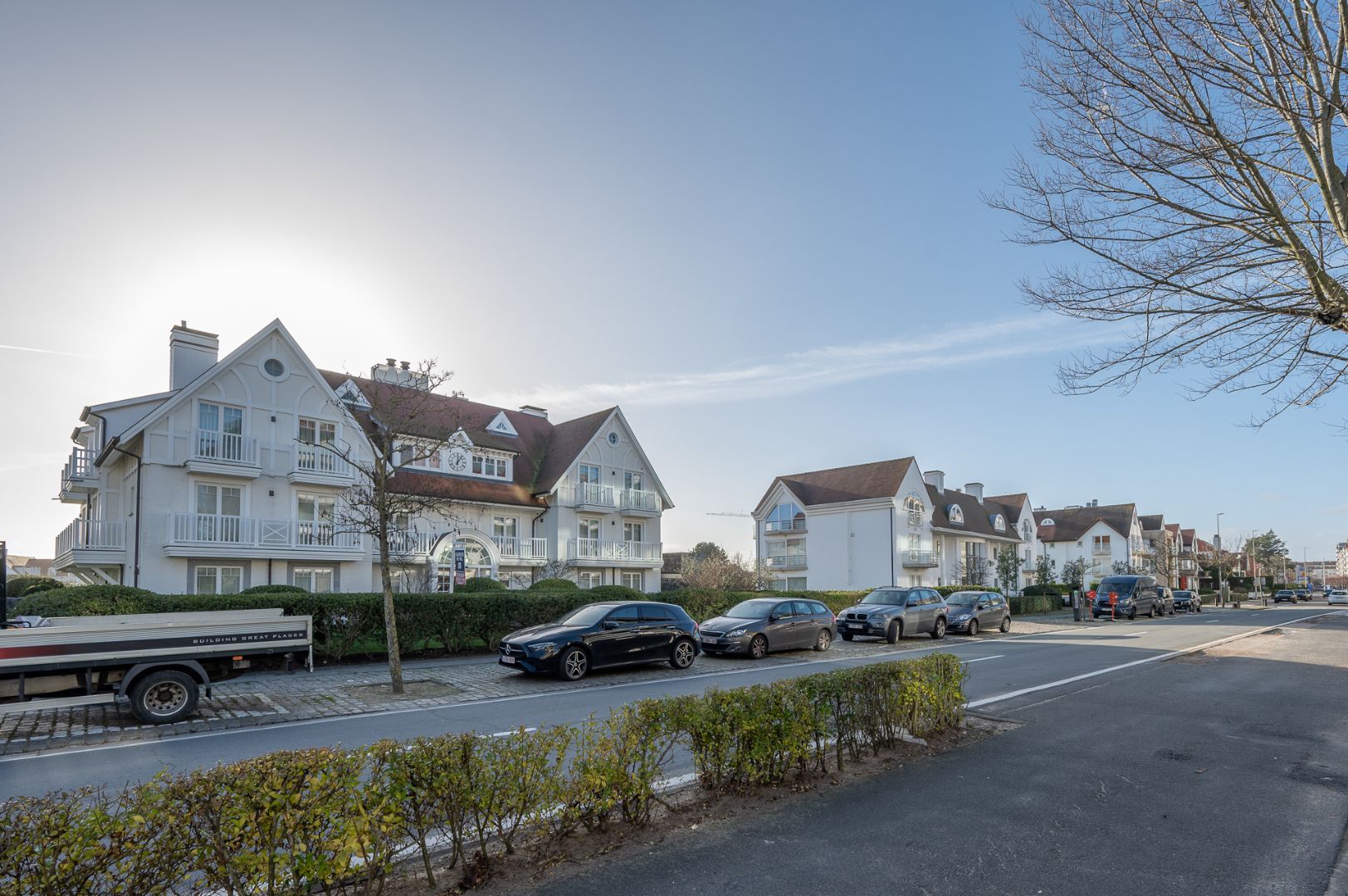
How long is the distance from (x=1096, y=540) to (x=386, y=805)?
91867 millimetres

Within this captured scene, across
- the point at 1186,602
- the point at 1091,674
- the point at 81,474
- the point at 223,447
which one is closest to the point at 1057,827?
the point at 1091,674

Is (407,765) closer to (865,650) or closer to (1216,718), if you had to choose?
(1216,718)

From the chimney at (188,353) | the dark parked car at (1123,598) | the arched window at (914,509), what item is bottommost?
the dark parked car at (1123,598)

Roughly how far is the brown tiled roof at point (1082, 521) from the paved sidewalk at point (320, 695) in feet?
241

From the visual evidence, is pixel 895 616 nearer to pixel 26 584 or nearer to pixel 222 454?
pixel 222 454

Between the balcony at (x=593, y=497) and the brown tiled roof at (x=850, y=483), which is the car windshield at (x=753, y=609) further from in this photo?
the brown tiled roof at (x=850, y=483)

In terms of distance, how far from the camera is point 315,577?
94.7 ft

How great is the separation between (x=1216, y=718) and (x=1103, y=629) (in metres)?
23.4

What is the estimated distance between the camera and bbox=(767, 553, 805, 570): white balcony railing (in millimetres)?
54625

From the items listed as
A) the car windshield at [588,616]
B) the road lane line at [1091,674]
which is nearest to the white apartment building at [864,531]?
the road lane line at [1091,674]

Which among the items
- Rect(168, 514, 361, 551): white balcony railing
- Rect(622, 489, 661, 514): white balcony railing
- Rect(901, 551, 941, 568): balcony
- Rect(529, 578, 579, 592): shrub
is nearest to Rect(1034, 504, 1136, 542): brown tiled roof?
Rect(901, 551, 941, 568): balcony

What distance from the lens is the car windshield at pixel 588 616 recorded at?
16078 millimetres

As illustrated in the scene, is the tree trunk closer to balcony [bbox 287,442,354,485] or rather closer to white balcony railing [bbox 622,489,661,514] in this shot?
balcony [bbox 287,442,354,485]

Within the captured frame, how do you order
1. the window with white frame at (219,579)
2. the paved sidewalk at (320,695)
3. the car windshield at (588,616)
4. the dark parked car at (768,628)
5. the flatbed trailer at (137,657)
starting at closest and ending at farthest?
the flatbed trailer at (137,657) → the paved sidewalk at (320,695) → the car windshield at (588,616) → the dark parked car at (768,628) → the window with white frame at (219,579)
